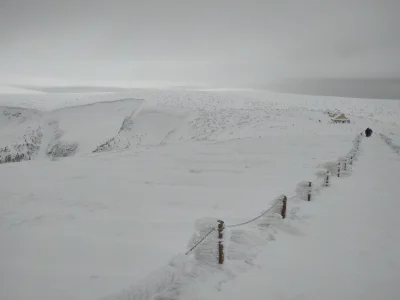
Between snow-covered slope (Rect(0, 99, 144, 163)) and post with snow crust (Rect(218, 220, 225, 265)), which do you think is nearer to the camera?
post with snow crust (Rect(218, 220, 225, 265))

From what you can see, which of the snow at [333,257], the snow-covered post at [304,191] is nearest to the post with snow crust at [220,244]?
the snow at [333,257]

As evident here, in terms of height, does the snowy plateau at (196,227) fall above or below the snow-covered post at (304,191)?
below

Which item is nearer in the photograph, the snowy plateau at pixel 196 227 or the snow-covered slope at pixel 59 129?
the snowy plateau at pixel 196 227

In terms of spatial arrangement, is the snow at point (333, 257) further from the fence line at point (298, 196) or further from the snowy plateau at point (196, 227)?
the fence line at point (298, 196)

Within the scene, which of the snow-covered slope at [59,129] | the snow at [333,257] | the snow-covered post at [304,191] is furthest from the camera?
the snow-covered slope at [59,129]

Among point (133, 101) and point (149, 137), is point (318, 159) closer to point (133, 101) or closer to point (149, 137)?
point (149, 137)

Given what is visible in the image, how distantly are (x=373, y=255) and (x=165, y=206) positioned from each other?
5.49 meters

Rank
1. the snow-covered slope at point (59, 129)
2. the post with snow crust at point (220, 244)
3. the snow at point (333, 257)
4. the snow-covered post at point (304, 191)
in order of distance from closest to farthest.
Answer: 1. the snow at point (333, 257)
2. the post with snow crust at point (220, 244)
3. the snow-covered post at point (304, 191)
4. the snow-covered slope at point (59, 129)

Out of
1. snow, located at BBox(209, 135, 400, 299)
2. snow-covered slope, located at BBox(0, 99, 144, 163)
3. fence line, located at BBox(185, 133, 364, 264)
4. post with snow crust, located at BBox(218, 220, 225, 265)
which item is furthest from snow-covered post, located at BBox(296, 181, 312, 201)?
snow-covered slope, located at BBox(0, 99, 144, 163)

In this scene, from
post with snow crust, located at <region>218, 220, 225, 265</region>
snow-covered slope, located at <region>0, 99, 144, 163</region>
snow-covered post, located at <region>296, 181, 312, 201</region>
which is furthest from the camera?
snow-covered slope, located at <region>0, 99, 144, 163</region>

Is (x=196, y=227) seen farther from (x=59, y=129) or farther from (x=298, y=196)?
(x=59, y=129)

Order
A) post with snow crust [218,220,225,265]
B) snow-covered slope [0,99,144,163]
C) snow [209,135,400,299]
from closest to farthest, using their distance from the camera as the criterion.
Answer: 1. snow [209,135,400,299]
2. post with snow crust [218,220,225,265]
3. snow-covered slope [0,99,144,163]

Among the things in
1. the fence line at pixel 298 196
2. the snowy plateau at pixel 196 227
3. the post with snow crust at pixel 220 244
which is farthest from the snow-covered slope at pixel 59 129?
the post with snow crust at pixel 220 244

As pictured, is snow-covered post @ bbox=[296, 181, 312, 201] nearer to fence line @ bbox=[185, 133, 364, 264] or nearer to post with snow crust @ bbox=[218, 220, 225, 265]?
fence line @ bbox=[185, 133, 364, 264]
